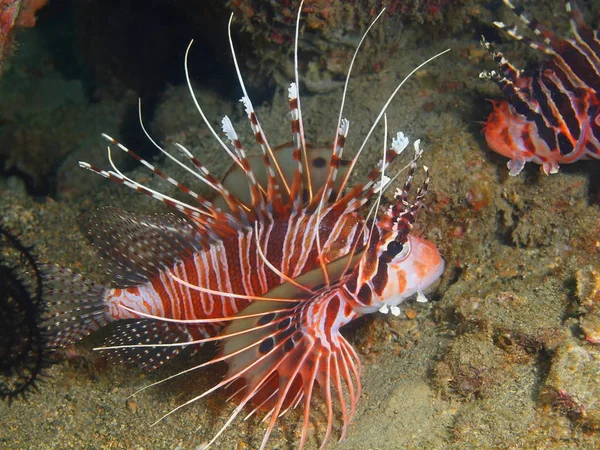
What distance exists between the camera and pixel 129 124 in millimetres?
8273

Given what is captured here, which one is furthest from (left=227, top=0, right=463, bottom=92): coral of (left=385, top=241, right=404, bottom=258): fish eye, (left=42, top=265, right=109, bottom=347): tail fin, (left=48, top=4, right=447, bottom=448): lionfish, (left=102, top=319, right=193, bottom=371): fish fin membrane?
(left=102, top=319, right=193, bottom=371): fish fin membrane

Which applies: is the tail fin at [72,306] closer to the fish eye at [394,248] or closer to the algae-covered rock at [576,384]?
the fish eye at [394,248]

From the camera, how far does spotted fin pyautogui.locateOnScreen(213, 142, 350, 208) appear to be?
321 cm

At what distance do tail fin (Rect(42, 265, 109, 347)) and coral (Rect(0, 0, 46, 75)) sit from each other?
5.16ft

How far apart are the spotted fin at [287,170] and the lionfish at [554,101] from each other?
1252mm

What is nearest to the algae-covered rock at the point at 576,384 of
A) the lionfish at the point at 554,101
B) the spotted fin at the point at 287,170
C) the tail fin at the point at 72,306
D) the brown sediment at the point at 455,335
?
the brown sediment at the point at 455,335

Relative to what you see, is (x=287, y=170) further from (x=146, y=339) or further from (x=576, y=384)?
(x=576, y=384)

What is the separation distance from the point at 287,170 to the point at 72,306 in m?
1.80

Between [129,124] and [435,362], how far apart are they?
725 cm

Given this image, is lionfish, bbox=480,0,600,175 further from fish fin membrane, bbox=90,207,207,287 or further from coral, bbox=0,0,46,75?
coral, bbox=0,0,46,75

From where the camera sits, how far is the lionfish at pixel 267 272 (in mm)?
2529

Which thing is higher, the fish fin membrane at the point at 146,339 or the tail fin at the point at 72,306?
the tail fin at the point at 72,306

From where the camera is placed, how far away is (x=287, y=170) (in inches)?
129

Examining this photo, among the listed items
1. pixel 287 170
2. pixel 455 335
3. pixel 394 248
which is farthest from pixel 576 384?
pixel 287 170
